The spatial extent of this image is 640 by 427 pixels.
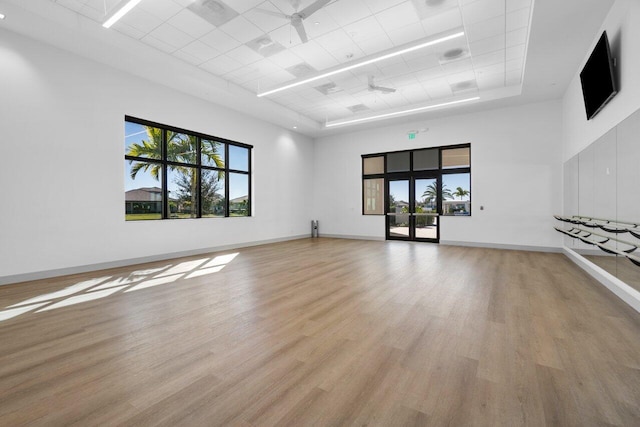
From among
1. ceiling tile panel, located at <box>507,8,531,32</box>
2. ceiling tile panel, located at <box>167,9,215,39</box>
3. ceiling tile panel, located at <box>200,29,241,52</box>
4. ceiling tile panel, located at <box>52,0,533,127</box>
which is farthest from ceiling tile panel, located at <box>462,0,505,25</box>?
ceiling tile panel, located at <box>167,9,215,39</box>

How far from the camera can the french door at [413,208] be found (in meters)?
8.85

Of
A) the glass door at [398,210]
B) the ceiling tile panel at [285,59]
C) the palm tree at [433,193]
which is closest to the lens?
the ceiling tile panel at [285,59]

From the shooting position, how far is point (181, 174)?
22.4 ft

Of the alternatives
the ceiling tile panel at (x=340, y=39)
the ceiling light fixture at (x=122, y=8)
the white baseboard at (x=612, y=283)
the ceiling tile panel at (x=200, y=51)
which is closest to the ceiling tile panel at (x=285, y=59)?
the ceiling tile panel at (x=340, y=39)

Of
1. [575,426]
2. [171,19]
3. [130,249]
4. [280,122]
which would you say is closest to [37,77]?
[171,19]

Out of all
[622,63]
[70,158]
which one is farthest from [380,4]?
[70,158]

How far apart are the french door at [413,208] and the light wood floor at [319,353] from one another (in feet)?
15.3

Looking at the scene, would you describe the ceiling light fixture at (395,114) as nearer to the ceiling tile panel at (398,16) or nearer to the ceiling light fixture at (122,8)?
the ceiling tile panel at (398,16)

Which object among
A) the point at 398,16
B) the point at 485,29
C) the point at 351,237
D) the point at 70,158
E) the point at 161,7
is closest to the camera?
the point at 161,7

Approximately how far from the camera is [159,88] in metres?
6.26

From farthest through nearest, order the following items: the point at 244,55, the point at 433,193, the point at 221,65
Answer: the point at 433,193 < the point at 221,65 < the point at 244,55

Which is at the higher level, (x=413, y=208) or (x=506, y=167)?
(x=506, y=167)

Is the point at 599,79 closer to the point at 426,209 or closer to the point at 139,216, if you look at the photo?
the point at 426,209

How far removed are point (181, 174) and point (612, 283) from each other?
26.0 ft
